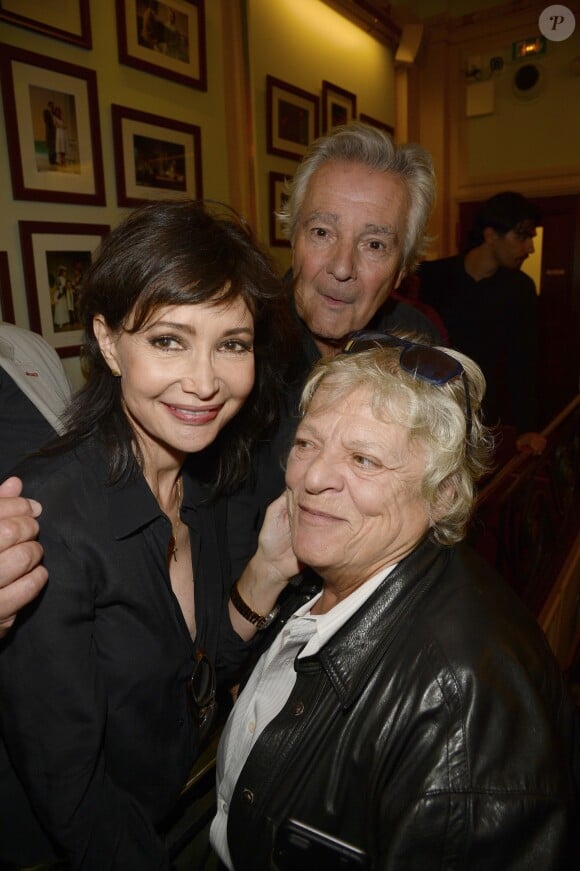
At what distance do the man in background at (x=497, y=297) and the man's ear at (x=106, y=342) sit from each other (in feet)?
9.33

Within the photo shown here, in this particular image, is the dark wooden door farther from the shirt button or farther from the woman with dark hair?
the shirt button

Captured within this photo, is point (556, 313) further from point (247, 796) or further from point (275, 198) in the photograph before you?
point (247, 796)

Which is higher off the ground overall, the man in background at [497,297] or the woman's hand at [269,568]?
the man in background at [497,297]

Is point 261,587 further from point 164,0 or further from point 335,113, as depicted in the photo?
point 335,113

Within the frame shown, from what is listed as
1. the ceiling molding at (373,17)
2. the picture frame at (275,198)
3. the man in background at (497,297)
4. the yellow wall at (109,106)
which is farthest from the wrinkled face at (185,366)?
the ceiling molding at (373,17)

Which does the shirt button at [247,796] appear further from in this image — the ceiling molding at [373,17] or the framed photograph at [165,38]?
the ceiling molding at [373,17]

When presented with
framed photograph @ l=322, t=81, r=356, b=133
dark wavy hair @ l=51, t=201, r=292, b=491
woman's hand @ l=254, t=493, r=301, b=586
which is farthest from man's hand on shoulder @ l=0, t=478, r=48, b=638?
framed photograph @ l=322, t=81, r=356, b=133

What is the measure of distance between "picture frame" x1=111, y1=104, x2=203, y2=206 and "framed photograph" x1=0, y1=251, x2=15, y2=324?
30.4 inches

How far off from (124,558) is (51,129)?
228 centimetres

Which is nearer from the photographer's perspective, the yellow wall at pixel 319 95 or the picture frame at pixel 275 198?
the yellow wall at pixel 319 95

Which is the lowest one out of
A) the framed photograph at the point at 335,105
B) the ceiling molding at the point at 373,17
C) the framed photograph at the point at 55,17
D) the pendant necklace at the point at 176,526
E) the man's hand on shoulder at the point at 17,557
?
the pendant necklace at the point at 176,526

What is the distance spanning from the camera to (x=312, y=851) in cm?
97

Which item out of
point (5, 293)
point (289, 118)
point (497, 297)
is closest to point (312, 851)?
point (5, 293)

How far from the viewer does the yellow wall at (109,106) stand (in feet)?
7.98
